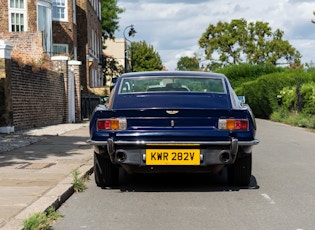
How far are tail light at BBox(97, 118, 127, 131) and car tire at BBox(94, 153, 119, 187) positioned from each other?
57 centimetres

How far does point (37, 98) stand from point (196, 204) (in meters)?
13.4

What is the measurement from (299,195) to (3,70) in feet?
35.0

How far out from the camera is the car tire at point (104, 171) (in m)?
7.21

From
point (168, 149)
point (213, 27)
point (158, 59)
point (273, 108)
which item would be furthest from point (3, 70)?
point (158, 59)

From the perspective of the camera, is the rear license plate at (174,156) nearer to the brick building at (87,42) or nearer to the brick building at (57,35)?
the brick building at (57,35)

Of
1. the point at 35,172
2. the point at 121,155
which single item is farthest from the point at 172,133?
the point at 35,172

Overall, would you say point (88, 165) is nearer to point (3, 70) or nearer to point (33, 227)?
point (33, 227)


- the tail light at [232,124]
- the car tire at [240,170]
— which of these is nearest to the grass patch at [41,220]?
the tail light at [232,124]

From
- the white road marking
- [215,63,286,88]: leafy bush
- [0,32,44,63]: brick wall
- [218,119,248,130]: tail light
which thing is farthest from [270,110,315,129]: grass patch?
[215,63,286,88]: leafy bush

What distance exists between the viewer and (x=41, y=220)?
4.93 metres

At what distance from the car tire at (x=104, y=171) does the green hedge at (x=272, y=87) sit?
22.7 m

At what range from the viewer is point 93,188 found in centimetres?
745

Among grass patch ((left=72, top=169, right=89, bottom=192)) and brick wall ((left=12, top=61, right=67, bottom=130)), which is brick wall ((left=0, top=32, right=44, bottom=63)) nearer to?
brick wall ((left=12, top=61, right=67, bottom=130))

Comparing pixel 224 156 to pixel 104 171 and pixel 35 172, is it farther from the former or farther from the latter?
pixel 35 172
